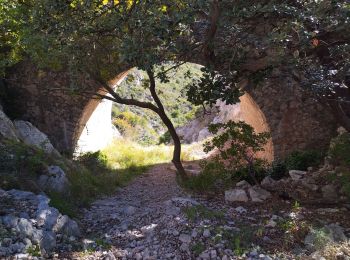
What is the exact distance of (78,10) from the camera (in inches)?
221

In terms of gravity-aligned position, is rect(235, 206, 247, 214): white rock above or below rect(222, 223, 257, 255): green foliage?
above

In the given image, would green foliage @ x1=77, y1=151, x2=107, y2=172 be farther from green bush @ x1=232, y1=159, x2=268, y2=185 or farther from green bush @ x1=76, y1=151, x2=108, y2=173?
green bush @ x1=232, y1=159, x2=268, y2=185

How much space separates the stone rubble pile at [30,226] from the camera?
12.5 ft

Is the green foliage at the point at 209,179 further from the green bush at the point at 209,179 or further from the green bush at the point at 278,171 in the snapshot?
the green bush at the point at 278,171

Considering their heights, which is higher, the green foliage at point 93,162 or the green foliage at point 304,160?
the green foliage at point 304,160

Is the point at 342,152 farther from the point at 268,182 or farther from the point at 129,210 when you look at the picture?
the point at 129,210

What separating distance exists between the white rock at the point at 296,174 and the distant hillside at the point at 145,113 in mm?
11070

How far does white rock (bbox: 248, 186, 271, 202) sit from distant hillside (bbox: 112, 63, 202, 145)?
38.2 feet

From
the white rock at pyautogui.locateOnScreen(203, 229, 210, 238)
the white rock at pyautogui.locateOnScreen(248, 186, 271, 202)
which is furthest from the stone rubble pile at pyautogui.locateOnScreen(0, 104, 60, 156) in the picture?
the white rock at pyautogui.locateOnScreen(203, 229, 210, 238)

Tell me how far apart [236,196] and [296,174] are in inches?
56.0

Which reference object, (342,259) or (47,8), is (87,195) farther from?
(342,259)

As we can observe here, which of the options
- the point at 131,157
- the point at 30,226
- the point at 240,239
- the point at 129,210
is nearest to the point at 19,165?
the point at 129,210

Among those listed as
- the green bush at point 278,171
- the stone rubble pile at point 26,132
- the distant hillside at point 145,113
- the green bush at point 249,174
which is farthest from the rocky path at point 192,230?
the distant hillside at point 145,113

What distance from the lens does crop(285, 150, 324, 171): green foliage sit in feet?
25.9
